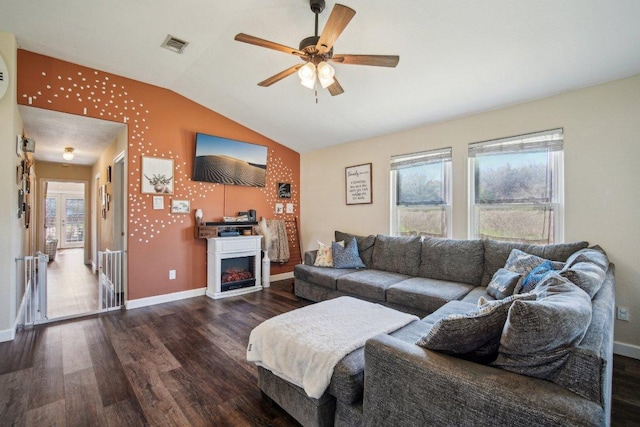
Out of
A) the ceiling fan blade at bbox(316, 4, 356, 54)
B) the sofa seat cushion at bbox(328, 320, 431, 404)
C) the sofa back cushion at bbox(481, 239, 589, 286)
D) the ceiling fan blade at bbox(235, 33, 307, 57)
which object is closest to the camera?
the sofa seat cushion at bbox(328, 320, 431, 404)

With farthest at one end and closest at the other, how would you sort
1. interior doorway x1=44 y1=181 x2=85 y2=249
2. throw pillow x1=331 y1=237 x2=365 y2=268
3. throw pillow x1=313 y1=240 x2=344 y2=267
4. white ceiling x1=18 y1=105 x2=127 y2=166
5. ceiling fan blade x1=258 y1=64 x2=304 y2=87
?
1. interior doorway x1=44 y1=181 x2=85 y2=249
2. throw pillow x1=313 y1=240 x2=344 y2=267
3. throw pillow x1=331 y1=237 x2=365 y2=268
4. white ceiling x1=18 y1=105 x2=127 y2=166
5. ceiling fan blade x1=258 y1=64 x2=304 y2=87

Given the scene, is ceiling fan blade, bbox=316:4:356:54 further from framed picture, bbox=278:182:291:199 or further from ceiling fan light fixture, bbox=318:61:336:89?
framed picture, bbox=278:182:291:199

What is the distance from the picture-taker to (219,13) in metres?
2.57

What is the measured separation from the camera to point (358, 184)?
4723 millimetres

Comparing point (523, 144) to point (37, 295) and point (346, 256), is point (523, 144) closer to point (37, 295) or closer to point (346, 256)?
point (346, 256)

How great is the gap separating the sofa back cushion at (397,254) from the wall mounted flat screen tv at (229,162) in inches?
92.6

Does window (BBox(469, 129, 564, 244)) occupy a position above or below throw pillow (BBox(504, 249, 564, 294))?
above

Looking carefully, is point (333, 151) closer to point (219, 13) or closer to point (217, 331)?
point (219, 13)

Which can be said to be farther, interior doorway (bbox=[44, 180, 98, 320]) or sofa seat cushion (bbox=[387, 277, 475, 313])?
interior doorway (bbox=[44, 180, 98, 320])

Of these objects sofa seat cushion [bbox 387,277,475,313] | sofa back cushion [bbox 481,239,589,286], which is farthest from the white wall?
Answer: sofa back cushion [bbox 481,239,589,286]

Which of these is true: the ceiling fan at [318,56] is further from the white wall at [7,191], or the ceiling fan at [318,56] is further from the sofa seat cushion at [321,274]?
the white wall at [7,191]

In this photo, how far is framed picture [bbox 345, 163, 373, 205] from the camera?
4593 mm

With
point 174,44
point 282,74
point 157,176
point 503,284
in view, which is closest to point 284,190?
point 157,176

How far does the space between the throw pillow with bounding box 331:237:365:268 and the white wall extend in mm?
3492
